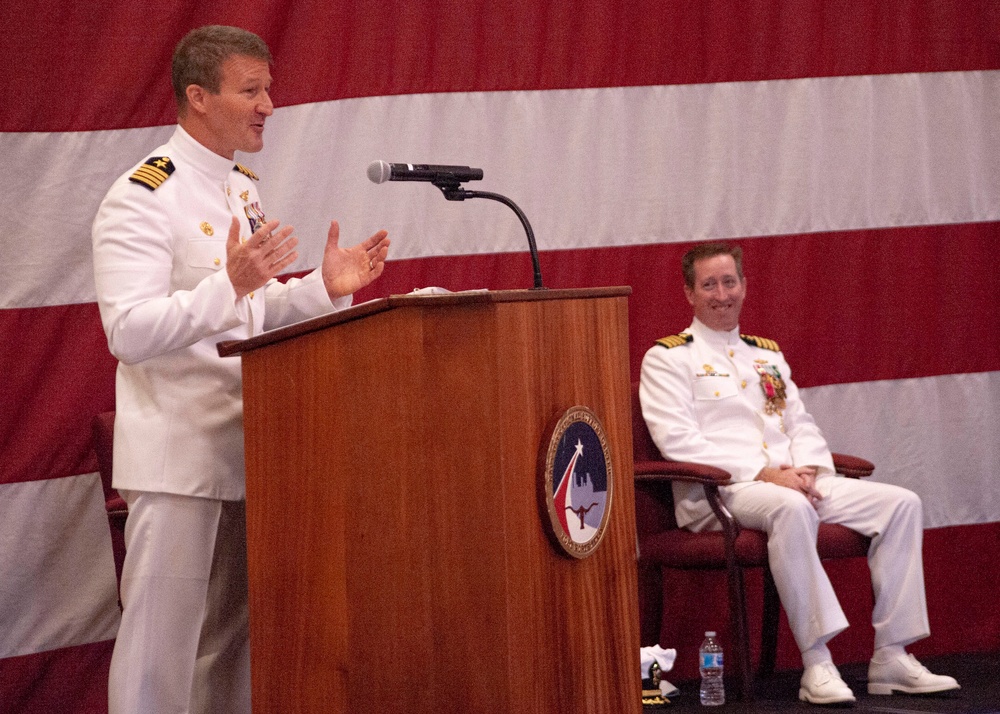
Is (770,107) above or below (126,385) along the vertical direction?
above

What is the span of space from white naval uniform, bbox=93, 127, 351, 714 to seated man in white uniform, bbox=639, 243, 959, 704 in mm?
1725

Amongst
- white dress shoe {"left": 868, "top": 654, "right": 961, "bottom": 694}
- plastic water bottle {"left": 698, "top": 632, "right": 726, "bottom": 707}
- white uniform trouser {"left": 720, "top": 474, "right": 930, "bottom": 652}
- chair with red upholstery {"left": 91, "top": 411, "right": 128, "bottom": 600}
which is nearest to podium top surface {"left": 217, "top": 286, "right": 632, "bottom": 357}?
chair with red upholstery {"left": 91, "top": 411, "right": 128, "bottom": 600}

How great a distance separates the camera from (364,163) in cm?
365

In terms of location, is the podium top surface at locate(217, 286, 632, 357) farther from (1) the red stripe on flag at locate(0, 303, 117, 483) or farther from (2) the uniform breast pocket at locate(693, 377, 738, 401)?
(2) the uniform breast pocket at locate(693, 377, 738, 401)

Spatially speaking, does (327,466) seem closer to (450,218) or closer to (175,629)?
(175,629)

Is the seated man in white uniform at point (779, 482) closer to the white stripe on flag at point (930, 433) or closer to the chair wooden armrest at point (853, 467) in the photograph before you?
the chair wooden armrest at point (853, 467)

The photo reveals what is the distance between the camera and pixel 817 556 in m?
3.51

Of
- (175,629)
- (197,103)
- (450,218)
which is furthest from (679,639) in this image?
(197,103)

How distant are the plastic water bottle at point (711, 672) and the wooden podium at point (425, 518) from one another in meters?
1.56

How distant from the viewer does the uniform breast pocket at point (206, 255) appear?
90.6 inches

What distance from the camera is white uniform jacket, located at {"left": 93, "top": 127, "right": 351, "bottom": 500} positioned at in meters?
2.12

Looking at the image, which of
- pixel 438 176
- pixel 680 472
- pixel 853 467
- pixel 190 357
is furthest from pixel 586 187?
pixel 190 357

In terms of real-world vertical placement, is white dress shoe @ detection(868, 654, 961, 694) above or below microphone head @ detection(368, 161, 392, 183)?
below

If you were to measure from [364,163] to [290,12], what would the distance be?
49 cm
